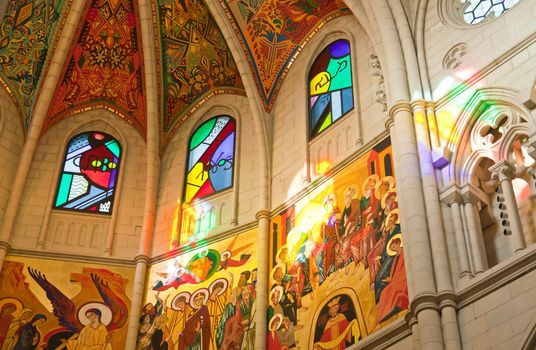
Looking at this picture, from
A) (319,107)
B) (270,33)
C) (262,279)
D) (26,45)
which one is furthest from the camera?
(26,45)

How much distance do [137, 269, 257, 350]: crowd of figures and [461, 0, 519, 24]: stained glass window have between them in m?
5.12

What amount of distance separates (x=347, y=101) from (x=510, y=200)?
4.58 m

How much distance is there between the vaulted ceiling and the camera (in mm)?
17219

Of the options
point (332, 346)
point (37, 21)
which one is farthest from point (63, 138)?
point (332, 346)

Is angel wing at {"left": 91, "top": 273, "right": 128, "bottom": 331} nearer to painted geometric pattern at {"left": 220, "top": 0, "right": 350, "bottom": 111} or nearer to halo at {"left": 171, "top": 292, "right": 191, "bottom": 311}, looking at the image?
halo at {"left": 171, "top": 292, "right": 191, "bottom": 311}

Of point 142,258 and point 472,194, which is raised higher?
point 142,258

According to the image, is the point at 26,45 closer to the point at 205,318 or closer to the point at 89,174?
the point at 89,174

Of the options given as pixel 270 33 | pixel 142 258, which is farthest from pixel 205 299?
pixel 270 33

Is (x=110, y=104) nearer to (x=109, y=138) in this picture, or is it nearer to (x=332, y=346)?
(x=109, y=138)

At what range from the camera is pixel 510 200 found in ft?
37.1

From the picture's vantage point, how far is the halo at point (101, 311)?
607 inches

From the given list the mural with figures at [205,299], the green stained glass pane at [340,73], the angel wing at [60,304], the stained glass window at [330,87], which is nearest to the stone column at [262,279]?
the mural with figures at [205,299]

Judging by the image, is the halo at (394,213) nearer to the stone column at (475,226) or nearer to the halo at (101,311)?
the stone column at (475,226)

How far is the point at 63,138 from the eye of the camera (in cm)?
1797
